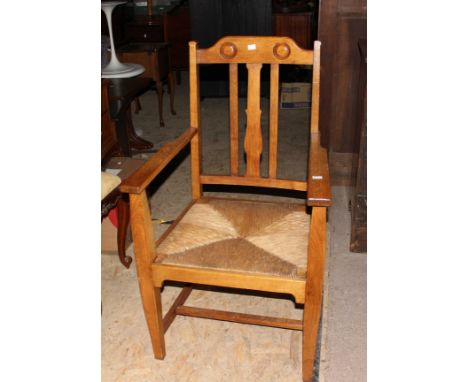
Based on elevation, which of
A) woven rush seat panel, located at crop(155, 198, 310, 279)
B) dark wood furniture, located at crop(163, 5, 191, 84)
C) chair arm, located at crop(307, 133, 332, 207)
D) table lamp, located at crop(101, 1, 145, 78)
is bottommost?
woven rush seat panel, located at crop(155, 198, 310, 279)

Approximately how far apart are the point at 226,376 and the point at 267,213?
0.59 metres

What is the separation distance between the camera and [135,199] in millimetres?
1502

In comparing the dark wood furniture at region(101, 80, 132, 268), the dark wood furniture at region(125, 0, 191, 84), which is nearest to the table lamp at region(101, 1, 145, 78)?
the dark wood furniture at region(101, 80, 132, 268)

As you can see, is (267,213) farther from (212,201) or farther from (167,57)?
(167,57)

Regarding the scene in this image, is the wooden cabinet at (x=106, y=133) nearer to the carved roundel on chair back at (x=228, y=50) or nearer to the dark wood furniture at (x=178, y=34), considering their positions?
the carved roundel on chair back at (x=228, y=50)

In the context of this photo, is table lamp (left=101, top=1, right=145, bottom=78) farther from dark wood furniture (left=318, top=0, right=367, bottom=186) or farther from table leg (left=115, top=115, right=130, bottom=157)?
dark wood furniture (left=318, top=0, right=367, bottom=186)

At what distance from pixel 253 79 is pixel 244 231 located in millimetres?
546

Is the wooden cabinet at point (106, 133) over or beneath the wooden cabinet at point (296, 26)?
beneath

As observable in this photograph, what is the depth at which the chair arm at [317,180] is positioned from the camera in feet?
4.41

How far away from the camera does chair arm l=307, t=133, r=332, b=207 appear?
1.34 metres

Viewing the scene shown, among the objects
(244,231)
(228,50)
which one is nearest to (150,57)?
(228,50)

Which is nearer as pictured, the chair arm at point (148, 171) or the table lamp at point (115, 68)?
the chair arm at point (148, 171)

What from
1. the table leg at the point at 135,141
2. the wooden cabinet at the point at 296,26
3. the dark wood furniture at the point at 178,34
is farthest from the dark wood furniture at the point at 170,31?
the table leg at the point at 135,141

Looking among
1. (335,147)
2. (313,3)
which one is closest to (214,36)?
(313,3)
